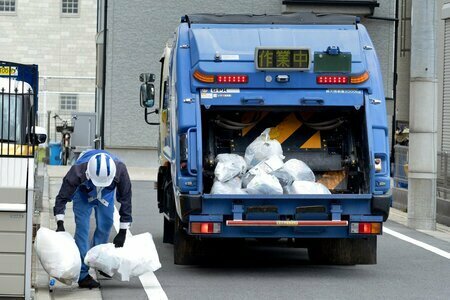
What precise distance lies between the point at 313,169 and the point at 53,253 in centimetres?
389

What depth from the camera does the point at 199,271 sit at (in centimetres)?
1445

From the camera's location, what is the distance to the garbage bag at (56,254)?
479 inches

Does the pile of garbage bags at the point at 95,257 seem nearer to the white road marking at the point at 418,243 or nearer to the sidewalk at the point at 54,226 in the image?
the sidewalk at the point at 54,226

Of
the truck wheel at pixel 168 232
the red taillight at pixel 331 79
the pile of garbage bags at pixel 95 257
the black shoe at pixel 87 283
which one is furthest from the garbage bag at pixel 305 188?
the truck wheel at pixel 168 232

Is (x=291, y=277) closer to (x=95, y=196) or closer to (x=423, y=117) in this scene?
(x=95, y=196)

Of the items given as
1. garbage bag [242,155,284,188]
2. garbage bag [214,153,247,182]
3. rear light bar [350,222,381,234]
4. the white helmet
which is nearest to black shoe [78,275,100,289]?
the white helmet

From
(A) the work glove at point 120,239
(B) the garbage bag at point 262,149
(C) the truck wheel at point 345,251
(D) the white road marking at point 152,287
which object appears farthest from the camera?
(C) the truck wheel at point 345,251

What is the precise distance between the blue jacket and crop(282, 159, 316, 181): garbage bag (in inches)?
95.2

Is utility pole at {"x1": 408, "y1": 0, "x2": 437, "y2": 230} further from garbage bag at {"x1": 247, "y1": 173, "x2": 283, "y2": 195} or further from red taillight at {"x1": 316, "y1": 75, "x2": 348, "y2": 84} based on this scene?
garbage bag at {"x1": 247, "y1": 173, "x2": 283, "y2": 195}

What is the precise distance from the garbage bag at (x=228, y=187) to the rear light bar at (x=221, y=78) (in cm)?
113

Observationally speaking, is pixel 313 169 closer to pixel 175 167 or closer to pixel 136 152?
pixel 175 167

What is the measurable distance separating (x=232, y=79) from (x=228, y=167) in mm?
1018

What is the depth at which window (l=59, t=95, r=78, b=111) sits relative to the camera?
5797 centimetres

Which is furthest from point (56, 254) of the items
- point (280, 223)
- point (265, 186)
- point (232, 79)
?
point (232, 79)
